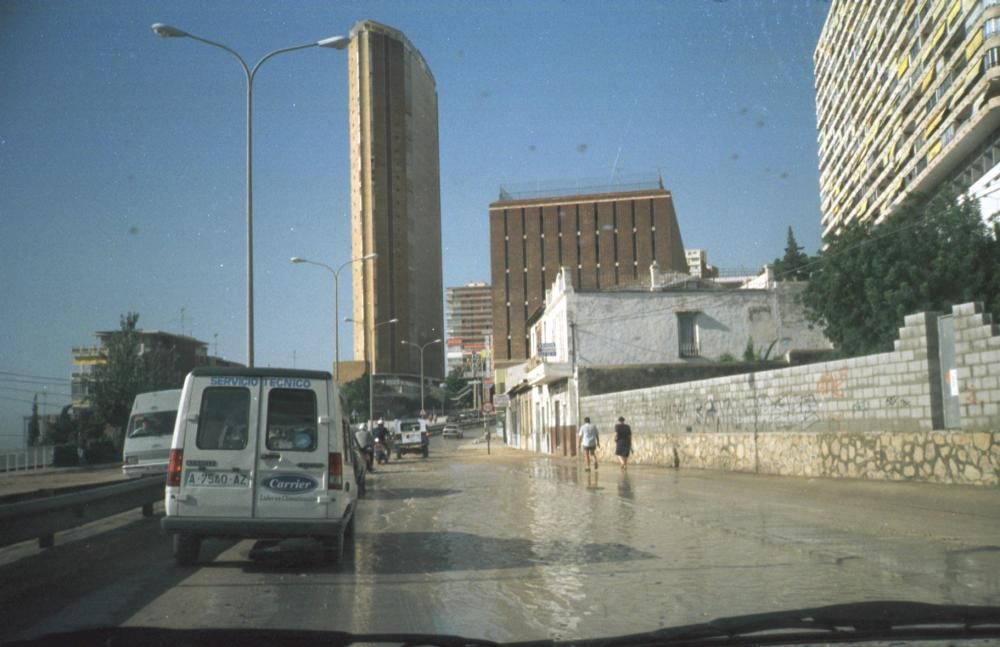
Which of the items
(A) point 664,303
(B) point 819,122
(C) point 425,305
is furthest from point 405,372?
(A) point 664,303

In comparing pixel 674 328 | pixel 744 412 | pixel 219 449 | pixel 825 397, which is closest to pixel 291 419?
pixel 219 449

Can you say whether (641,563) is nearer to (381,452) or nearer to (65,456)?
(381,452)

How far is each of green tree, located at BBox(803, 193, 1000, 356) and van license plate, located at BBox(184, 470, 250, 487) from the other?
1217 inches

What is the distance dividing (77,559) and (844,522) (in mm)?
→ 9832

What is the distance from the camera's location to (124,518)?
16219mm

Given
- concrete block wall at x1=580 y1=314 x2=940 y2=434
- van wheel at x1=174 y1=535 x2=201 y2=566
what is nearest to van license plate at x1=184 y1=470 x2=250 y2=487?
van wheel at x1=174 y1=535 x2=201 y2=566

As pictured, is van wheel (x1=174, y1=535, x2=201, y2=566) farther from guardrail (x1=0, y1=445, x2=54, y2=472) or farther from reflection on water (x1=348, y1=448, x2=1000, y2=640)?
guardrail (x1=0, y1=445, x2=54, y2=472)

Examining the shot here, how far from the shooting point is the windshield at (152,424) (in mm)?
24344

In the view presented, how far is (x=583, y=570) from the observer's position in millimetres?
8961

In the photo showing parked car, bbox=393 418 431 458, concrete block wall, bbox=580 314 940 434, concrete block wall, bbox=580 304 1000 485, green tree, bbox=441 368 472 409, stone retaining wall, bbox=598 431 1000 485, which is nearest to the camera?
stone retaining wall, bbox=598 431 1000 485

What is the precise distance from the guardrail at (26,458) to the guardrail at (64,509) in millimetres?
37293

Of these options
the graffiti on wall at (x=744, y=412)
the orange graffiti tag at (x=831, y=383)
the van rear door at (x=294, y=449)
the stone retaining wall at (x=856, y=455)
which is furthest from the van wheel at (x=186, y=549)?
the graffiti on wall at (x=744, y=412)

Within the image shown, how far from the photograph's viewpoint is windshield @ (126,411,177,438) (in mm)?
24344

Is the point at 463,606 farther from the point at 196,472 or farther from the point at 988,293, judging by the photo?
the point at 988,293
